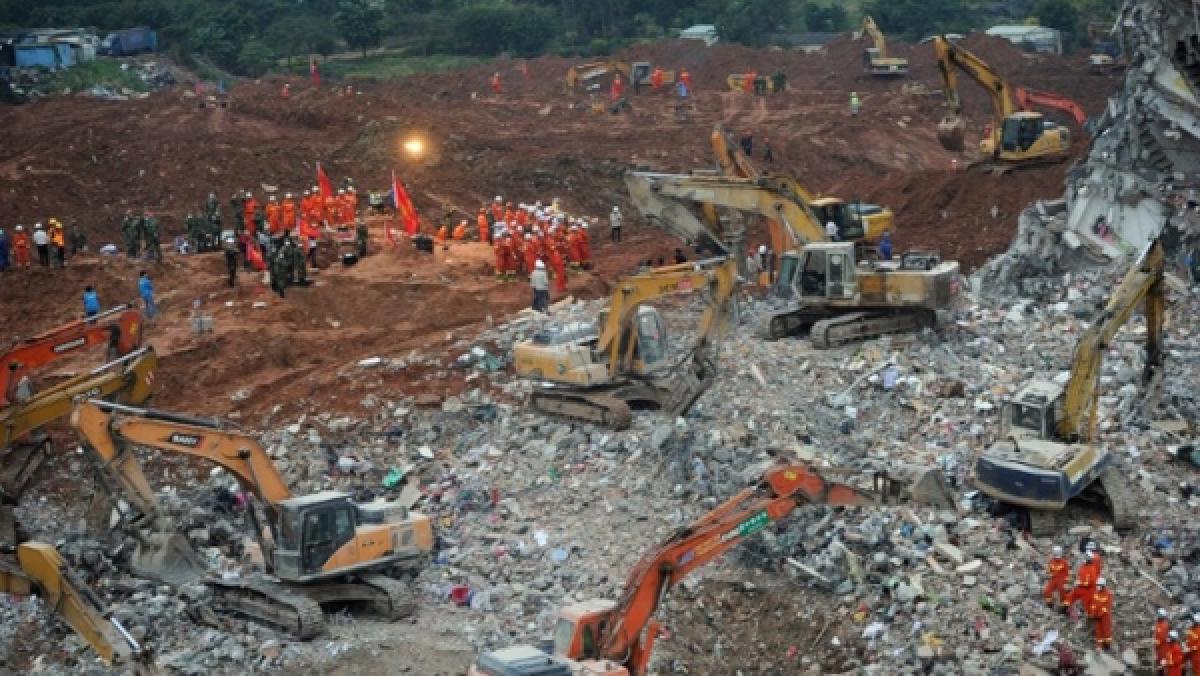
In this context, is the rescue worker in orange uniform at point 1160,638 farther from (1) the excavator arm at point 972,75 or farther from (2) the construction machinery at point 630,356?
(1) the excavator arm at point 972,75

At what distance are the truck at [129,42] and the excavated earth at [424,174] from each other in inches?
324

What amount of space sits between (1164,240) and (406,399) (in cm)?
1252

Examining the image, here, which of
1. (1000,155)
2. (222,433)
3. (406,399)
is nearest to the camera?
(222,433)

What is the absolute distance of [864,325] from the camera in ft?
81.3

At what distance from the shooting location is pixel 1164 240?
2703 cm

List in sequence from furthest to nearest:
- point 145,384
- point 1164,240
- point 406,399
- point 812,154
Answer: point 812,154, point 1164,240, point 406,399, point 145,384

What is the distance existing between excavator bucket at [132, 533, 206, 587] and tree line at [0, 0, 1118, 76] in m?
51.1

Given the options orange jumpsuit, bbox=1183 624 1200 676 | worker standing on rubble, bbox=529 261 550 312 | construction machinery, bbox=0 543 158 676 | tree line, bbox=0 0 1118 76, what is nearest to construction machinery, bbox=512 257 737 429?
worker standing on rubble, bbox=529 261 550 312

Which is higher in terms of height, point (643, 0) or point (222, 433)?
point (222, 433)

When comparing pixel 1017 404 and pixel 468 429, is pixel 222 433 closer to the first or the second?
pixel 468 429

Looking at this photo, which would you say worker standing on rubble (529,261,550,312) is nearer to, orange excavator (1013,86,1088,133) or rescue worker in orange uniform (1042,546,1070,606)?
rescue worker in orange uniform (1042,546,1070,606)

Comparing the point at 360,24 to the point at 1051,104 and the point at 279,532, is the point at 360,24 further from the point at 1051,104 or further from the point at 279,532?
the point at 279,532

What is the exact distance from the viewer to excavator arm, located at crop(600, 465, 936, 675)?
14555mm

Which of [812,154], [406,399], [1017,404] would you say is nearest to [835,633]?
[1017,404]
